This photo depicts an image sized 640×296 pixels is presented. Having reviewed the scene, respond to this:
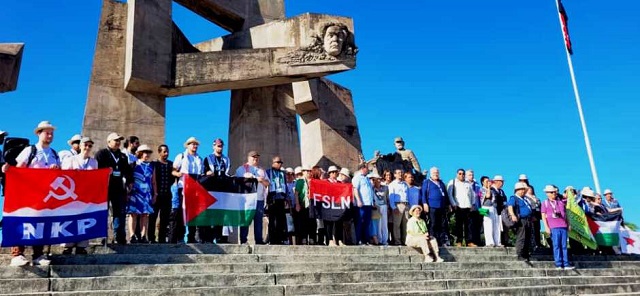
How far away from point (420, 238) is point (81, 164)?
5.60m

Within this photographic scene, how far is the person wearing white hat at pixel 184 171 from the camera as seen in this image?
8922 mm

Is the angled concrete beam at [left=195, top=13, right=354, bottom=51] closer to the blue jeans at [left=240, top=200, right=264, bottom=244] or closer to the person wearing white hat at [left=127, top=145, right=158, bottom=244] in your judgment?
the blue jeans at [left=240, top=200, right=264, bottom=244]

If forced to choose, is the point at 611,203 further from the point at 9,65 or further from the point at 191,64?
the point at 9,65

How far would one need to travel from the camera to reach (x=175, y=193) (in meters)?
8.95

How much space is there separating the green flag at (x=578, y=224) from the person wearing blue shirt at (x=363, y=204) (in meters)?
4.23

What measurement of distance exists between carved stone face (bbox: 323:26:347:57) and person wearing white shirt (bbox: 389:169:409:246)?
14.9ft

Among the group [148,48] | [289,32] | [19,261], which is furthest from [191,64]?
[19,261]

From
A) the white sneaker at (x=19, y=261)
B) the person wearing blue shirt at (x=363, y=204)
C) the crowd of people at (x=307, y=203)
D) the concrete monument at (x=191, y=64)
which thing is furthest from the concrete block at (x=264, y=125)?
the white sneaker at (x=19, y=261)

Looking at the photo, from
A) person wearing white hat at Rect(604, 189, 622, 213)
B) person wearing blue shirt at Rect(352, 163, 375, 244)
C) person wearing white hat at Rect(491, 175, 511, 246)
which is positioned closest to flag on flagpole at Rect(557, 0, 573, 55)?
person wearing white hat at Rect(604, 189, 622, 213)

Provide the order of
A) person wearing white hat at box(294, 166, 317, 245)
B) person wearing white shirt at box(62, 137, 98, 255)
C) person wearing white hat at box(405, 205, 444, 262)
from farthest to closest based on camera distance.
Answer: person wearing white hat at box(294, 166, 317, 245), person wearing white hat at box(405, 205, 444, 262), person wearing white shirt at box(62, 137, 98, 255)

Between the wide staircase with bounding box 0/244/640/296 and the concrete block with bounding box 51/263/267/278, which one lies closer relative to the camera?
the wide staircase with bounding box 0/244/640/296

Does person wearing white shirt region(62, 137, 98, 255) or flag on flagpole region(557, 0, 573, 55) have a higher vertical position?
flag on flagpole region(557, 0, 573, 55)

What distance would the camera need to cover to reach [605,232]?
12.9 meters

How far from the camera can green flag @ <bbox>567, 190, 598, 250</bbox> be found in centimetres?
1160
